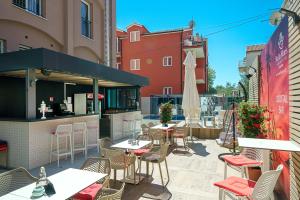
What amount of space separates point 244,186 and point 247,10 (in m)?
15.0

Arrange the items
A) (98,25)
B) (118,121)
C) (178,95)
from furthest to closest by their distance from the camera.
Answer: (178,95)
(98,25)
(118,121)

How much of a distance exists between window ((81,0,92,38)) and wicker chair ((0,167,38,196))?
10207 millimetres

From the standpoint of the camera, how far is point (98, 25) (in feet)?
42.7

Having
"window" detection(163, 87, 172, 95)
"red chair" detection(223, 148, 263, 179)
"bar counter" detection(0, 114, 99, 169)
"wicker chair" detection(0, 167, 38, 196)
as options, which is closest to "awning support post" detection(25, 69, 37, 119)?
"bar counter" detection(0, 114, 99, 169)

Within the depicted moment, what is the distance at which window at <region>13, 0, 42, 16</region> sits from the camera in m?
8.43

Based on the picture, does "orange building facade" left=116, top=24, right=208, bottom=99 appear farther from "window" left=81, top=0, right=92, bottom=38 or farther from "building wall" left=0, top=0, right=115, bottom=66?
"window" left=81, top=0, right=92, bottom=38

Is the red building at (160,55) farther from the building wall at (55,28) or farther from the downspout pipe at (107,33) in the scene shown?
the building wall at (55,28)

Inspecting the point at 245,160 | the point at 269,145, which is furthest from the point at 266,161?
the point at 269,145

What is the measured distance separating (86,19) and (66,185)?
11.3 meters

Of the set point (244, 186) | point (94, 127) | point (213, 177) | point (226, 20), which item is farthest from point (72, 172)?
point (226, 20)

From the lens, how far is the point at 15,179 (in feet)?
9.59

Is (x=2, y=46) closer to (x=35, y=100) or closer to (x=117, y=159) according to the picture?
(x=35, y=100)

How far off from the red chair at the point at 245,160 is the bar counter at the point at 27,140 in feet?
15.6

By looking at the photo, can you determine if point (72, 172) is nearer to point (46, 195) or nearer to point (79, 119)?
point (46, 195)
